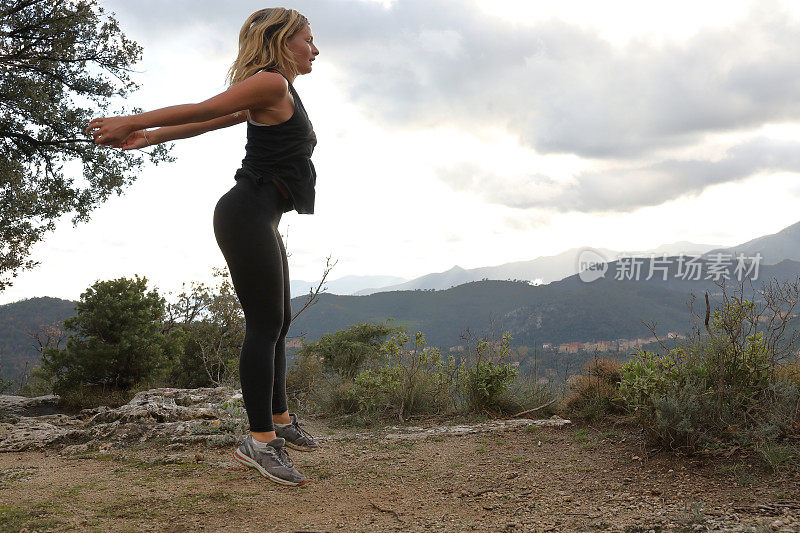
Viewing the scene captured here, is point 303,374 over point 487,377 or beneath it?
beneath

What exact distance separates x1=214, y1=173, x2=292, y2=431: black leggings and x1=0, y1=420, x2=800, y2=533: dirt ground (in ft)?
2.93

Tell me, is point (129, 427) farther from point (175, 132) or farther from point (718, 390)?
point (718, 390)

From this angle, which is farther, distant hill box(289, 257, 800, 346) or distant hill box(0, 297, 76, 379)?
distant hill box(289, 257, 800, 346)

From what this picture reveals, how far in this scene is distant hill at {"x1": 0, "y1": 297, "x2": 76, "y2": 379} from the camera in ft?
135

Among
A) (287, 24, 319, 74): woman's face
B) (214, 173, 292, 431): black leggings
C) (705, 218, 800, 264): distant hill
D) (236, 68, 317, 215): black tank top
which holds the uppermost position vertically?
(705, 218, 800, 264): distant hill

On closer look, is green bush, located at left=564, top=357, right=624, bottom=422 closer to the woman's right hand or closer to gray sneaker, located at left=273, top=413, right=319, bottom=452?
gray sneaker, located at left=273, top=413, right=319, bottom=452

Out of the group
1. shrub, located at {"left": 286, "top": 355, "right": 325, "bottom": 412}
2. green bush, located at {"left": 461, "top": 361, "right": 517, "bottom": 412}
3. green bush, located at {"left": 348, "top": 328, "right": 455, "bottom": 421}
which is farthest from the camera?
shrub, located at {"left": 286, "top": 355, "right": 325, "bottom": 412}

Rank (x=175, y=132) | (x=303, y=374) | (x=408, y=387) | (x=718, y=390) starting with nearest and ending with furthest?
(x=175, y=132), (x=718, y=390), (x=408, y=387), (x=303, y=374)

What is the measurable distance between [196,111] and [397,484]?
9.80 feet

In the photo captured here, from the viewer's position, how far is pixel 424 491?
151 inches

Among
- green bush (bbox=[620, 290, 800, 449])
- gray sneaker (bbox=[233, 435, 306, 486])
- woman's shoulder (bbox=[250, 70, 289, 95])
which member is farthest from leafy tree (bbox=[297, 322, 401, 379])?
woman's shoulder (bbox=[250, 70, 289, 95])

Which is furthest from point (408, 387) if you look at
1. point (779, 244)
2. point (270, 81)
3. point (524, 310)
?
point (779, 244)

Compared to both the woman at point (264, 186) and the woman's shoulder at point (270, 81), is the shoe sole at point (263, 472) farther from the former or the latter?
the woman's shoulder at point (270, 81)

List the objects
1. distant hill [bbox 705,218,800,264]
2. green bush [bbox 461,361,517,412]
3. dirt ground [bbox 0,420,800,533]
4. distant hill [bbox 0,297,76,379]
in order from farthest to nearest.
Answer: distant hill [bbox 705,218,800,264] < distant hill [bbox 0,297,76,379] < green bush [bbox 461,361,517,412] < dirt ground [bbox 0,420,800,533]
